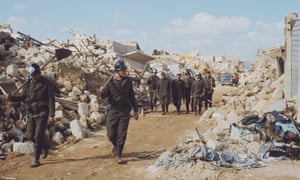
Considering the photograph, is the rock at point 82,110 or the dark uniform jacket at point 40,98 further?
the rock at point 82,110

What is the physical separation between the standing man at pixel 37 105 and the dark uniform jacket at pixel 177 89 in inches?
315

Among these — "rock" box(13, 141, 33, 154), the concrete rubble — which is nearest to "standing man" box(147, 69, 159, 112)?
the concrete rubble

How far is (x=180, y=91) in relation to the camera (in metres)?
14.7

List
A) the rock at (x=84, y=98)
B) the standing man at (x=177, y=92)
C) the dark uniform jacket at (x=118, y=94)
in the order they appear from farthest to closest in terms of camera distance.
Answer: the standing man at (x=177, y=92)
the rock at (x=84, y=98)
the dark uniform jacket at (x=118, y=94)

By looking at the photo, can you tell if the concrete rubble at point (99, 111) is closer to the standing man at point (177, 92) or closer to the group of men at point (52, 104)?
the group of men at point (52, 104)

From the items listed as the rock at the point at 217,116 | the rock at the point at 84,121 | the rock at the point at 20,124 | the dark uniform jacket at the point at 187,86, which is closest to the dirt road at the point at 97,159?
the rock at the point at 84,121

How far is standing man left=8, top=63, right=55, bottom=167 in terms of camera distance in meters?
6.93

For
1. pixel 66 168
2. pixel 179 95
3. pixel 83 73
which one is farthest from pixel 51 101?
pixel 83 73

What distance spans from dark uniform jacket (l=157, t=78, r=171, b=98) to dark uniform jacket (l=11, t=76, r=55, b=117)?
756cm

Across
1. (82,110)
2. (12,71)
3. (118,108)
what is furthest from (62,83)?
(118,108)

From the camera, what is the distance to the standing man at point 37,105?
22.7ft

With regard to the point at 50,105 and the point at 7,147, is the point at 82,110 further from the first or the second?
the point at 50,105

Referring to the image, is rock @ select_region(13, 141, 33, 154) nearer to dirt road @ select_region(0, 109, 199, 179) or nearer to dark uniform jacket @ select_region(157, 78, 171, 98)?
dirt road @ select_region(0, 109, 199, 179)

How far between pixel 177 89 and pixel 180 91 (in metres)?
0.17
